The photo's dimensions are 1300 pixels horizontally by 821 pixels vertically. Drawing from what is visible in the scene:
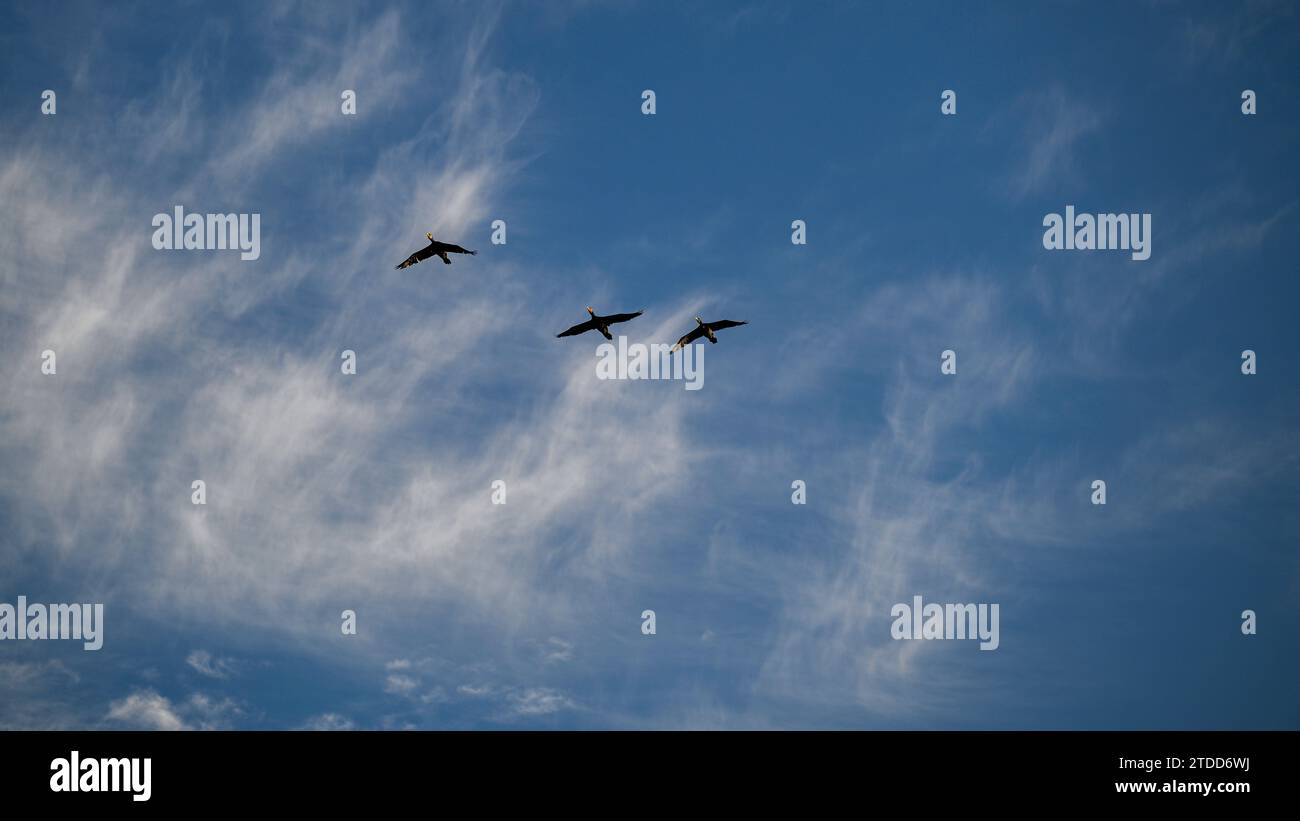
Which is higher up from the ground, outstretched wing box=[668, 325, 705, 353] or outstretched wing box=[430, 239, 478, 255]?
outstretched wing box=[430, 239, 478, 255]

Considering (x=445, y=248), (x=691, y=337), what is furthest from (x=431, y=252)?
(x=691, y=337)

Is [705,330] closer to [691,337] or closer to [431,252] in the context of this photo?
[691,337]

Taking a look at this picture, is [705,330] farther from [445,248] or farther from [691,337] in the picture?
[445,248]

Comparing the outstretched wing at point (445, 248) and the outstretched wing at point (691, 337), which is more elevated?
the outstretched wing at point (445, 248)

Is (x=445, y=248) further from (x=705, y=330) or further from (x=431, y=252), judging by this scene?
(x=705, y=330)

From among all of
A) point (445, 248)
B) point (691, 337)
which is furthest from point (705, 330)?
point (445, 248)

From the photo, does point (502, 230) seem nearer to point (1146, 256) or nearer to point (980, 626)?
Result: point (980, 626)

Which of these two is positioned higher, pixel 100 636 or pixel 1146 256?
pixel 1146 256
